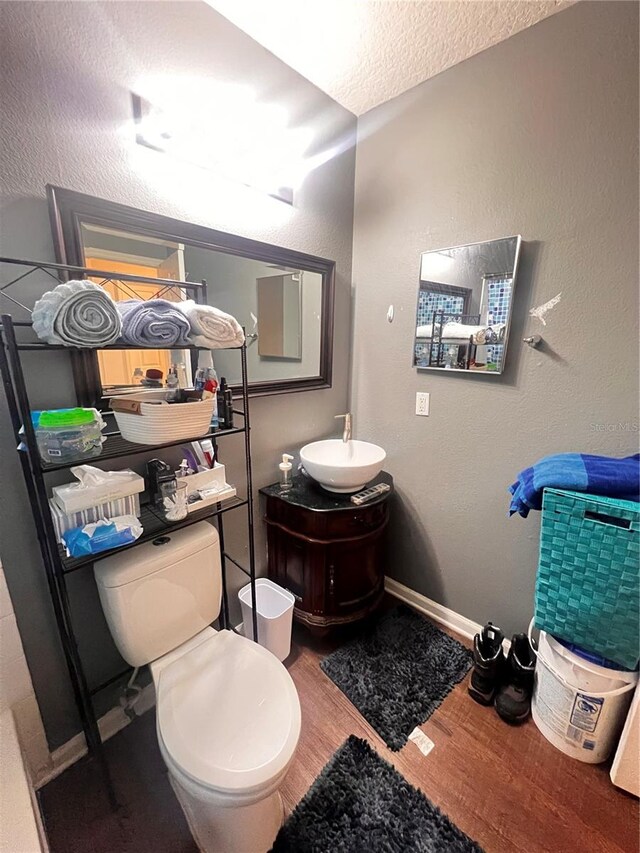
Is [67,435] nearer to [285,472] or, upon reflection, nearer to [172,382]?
[172,382]

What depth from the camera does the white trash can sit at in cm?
152

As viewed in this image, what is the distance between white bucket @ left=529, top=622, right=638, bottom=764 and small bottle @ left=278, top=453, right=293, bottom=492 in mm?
1178

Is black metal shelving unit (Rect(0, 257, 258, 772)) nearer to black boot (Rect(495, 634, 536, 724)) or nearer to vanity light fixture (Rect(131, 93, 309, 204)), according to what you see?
vanity light fixture (Rect(131, 93, 309, 204))

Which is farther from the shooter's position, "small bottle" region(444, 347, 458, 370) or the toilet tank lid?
"small bottle" region(444, 347, 458, 370)

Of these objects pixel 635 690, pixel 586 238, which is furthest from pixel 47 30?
pixel 635 690

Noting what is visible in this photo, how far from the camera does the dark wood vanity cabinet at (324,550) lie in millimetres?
1538

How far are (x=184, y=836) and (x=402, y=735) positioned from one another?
77 centimetres

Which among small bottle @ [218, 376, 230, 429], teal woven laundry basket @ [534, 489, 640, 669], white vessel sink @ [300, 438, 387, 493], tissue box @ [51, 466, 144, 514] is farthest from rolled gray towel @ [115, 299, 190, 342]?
teal woven laundry basket @ [534, 489, 640, 669]

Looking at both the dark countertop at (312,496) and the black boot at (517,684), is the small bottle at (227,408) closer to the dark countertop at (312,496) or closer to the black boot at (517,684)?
the dark countertop at (312,496)

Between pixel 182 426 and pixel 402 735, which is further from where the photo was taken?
pixel 402 735

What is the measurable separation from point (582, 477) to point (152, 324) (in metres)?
1.34

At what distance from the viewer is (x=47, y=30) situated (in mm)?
924

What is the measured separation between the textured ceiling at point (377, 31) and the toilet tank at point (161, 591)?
183cm

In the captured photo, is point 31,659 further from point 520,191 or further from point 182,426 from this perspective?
point 520,191
